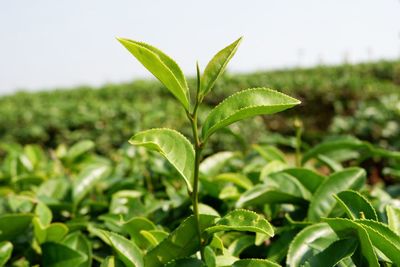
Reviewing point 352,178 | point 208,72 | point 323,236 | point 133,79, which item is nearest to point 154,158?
point 352,178

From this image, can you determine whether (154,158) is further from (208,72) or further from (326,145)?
(208,72)

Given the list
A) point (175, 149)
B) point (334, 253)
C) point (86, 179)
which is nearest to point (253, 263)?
point (334, 253)

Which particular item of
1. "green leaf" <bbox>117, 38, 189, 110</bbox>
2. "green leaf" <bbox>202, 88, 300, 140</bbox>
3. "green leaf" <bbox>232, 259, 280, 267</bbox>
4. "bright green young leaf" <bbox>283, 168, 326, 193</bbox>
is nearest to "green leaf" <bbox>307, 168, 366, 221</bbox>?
"bright green young leaf" <bbox>283, 168, 326, 193</bbox>

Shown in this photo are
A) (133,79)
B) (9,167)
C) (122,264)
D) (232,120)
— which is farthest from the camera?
(133,79)

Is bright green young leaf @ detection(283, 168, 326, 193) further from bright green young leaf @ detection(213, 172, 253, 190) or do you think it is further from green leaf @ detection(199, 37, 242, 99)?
green leaf @ detection(199, 37, 242, 99)

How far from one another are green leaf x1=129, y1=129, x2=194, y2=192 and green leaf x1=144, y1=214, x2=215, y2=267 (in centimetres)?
10

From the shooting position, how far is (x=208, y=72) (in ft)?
3.54

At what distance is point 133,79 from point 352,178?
13.5m

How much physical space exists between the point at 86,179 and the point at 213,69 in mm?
1055

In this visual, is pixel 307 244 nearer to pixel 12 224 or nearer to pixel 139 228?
pixel 139 228

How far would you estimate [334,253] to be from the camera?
119 cm

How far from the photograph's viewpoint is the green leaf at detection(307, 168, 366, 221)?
1498 mm

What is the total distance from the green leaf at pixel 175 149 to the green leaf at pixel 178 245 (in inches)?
4.1

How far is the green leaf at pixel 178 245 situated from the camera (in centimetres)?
119
